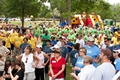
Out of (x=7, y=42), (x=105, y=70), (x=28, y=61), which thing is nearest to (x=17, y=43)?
(x=7, y=42)

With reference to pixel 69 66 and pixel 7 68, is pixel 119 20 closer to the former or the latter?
pixel 69 66

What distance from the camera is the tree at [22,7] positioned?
28.0 m

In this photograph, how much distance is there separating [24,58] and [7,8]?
74.8 ft

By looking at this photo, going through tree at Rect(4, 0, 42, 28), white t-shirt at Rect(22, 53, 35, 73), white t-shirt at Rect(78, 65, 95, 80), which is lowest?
white t-shirt at Rect(22, 53, 35, 73)

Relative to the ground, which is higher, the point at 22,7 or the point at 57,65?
the point at 22,7

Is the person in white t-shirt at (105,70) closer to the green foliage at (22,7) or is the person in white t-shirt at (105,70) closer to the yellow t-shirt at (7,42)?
the yellow t-shirt at (7,42)

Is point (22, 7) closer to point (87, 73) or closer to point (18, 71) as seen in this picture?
point (18, 71)

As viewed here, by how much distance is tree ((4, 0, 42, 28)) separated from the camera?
2800cm

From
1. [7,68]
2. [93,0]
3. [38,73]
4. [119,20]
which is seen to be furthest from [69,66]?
[119,20]

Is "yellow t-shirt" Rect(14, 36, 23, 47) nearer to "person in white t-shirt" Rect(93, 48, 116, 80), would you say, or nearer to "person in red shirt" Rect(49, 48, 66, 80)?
"person in red shirt" Rect(49, 48, 66, 80)

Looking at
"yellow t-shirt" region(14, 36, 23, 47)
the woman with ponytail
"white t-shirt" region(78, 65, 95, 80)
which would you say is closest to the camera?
"white t-shirt" region(78, 65, 95, 80)

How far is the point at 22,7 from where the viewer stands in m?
28.3

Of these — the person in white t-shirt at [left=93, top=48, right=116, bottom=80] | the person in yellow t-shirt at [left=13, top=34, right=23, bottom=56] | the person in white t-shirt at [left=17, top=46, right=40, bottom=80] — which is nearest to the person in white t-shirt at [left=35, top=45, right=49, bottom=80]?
the person in white t-shirt at [left=17, top=46, right=40, bottom=80]

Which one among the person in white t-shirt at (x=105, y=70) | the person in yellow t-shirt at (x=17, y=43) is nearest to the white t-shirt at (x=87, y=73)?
the person in white t-shirt at (x=105, y=70)
